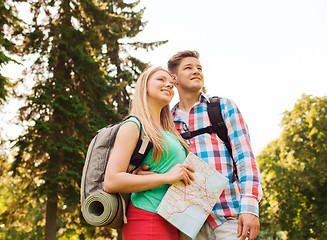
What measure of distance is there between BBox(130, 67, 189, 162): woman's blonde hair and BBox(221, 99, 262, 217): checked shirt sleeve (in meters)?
0.42

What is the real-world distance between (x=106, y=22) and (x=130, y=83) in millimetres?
3491

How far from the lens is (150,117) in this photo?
2.41 m

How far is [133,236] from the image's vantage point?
2.03m

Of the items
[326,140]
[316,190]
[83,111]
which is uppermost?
[83,111]

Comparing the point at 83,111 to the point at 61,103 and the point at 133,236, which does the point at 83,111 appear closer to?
the point at 61,103

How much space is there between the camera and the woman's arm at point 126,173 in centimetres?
201

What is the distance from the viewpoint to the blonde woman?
2.02 metres

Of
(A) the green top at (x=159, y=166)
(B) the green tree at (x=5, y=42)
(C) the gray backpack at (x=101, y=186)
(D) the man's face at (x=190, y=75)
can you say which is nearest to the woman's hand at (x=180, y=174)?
(A) the green top at (x=159, y=166)

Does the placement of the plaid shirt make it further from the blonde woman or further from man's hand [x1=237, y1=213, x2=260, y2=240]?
the blonde woman

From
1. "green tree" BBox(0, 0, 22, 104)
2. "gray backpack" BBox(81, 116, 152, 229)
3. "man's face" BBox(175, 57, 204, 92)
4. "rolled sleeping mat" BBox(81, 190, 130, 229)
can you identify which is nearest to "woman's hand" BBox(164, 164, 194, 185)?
"gray backpack" BBox(81, 116, 152, 229)

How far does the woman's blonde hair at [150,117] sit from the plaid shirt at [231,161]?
0.80ft

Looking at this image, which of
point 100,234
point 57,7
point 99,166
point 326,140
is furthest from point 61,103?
point 326,140

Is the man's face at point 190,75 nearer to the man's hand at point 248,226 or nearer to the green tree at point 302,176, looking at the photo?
the man's hand at point 248,226

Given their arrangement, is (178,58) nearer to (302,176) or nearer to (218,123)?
(218,123)
